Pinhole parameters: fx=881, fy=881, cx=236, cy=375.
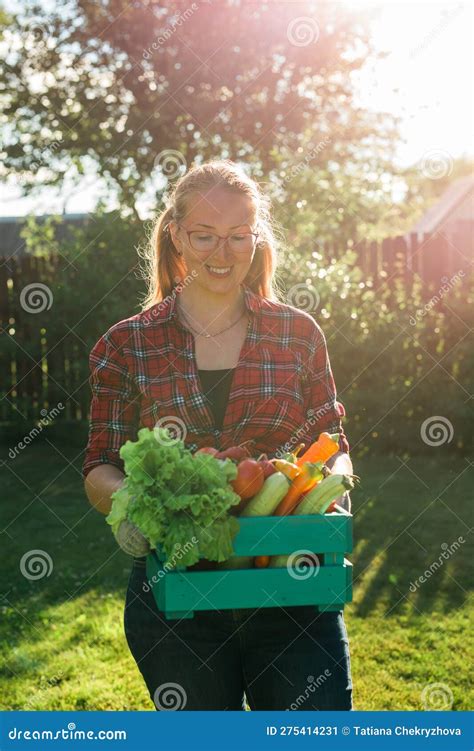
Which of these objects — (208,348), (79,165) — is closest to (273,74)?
(79,165)

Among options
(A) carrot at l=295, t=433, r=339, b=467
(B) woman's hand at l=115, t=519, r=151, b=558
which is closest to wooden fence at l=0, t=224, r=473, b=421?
(A) carrot at l=295, t=433, r=339, b=467

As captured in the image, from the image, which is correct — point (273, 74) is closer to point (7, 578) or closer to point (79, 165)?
point (79, 165)

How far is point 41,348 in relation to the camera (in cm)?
992

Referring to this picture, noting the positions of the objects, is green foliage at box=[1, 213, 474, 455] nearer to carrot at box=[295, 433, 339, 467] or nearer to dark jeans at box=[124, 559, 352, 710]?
carrot at box=[295, 433, 339, 467]

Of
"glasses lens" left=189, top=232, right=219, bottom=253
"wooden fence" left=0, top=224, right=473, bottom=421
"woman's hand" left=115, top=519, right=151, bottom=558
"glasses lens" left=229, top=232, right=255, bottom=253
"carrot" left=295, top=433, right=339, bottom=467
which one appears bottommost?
"wooden fence" left=0, top=224, right=473, bottom=421

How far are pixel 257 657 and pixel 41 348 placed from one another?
7.96 metres

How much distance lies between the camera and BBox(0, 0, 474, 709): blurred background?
5.08 m

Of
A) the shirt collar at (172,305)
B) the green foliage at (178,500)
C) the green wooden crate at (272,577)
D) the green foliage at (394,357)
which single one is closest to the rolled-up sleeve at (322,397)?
the shirt collar at (172,305)

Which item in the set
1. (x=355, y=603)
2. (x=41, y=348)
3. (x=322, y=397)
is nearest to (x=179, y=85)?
(x=41, y=348)

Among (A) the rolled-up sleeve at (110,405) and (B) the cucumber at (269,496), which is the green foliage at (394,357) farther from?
(B) the cucumber at (269,496)

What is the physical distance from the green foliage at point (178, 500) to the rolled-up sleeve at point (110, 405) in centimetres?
45

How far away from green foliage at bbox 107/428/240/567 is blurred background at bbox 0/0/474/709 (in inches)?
99.1

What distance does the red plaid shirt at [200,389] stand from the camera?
258 centimetres
